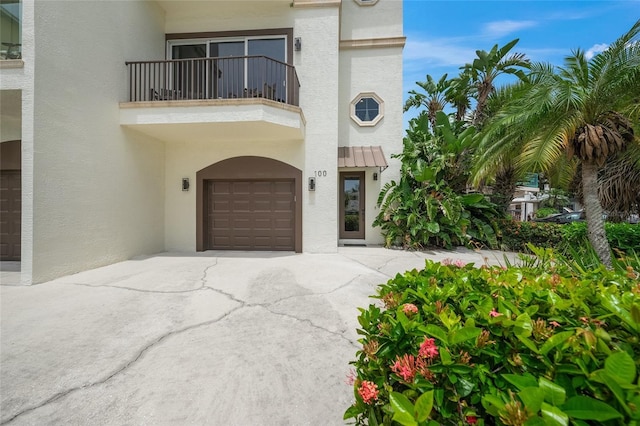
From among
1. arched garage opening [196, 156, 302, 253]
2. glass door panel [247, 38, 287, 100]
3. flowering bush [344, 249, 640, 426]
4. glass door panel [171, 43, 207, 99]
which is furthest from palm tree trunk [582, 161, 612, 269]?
glass door panel [171, 43, 207, 99]

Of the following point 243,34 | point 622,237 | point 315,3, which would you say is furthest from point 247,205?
point 622,237

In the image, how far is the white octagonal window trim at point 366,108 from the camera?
1032 cm

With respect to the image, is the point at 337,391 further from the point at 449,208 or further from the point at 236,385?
the point at 449,208

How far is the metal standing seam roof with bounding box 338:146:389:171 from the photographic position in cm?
934

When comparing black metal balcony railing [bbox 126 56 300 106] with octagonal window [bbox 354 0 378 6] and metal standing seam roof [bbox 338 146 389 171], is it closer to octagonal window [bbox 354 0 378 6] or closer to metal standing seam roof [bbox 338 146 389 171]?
metal standing seam roof [bbox 338 146 389 171]

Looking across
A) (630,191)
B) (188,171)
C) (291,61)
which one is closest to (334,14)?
(291,61)

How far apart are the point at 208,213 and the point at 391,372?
29.8 ft

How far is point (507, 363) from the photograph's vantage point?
113 centimetres

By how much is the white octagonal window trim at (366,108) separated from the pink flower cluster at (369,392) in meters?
10.1

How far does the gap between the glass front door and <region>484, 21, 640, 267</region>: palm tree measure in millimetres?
5075

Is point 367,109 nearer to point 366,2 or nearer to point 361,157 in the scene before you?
point 361,157

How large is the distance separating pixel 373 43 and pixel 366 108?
95.3 inches

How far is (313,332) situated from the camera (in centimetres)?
352

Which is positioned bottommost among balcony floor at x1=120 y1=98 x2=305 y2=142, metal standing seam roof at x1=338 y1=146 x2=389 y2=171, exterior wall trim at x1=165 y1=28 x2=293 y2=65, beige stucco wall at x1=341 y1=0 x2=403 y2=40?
metal standing seam roof at x1=338 y1=146 x2=389 y2=171
